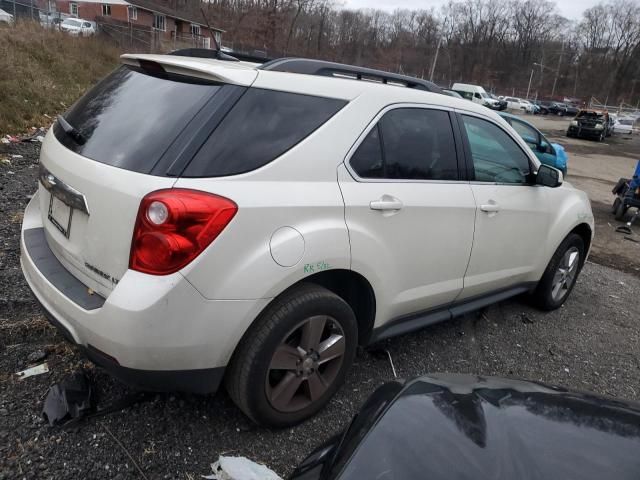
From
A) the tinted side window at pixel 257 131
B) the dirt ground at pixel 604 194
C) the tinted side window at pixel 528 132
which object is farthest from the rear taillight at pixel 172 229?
the tinted side window at pixel 528 132

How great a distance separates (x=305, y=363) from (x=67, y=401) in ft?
3.97

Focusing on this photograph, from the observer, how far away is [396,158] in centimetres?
289

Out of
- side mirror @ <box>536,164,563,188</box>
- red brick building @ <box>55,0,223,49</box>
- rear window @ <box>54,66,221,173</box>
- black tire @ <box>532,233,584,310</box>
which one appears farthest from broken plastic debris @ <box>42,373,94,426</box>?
red brick building @ <box>55,0,223,49</box>

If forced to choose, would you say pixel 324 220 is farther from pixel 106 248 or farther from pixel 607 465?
pixel 607 465

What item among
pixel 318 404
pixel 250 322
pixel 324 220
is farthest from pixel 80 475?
pixel 324 220

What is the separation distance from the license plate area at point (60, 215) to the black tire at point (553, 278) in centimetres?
368

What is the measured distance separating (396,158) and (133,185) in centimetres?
146

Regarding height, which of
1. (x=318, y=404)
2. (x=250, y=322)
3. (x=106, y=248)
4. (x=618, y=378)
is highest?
(x=106, y=248)

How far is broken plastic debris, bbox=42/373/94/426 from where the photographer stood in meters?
2.50

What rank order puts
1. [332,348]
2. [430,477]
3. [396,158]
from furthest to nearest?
[396,158], [332,348], [430,477]

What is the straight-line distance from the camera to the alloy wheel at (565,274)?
4.49 m

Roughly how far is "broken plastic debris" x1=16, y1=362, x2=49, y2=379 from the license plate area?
87cm

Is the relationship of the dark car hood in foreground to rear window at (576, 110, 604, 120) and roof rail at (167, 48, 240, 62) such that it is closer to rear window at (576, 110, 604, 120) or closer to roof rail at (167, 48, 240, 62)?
roof rail at (167, 48, 240, 62)

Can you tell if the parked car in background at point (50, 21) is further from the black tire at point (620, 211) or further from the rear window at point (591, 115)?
the rear window at point (591, 115)
